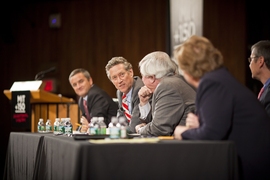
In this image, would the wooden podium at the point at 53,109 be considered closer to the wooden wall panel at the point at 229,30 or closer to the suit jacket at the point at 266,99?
the wooden wall panel at the point at 229,30

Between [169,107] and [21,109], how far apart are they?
3300mm

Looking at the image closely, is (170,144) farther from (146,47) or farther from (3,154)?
(3,154)

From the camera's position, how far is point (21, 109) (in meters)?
6.23

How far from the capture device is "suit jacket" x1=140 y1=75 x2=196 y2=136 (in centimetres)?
336

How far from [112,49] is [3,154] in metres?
2.79

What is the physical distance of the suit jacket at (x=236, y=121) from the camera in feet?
8.05

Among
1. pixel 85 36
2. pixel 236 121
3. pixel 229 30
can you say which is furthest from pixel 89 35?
pixel 236 121

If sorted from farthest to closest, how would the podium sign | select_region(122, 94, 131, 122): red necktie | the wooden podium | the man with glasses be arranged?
the wooden podium < the podium sign < select_region(122, 94, 131, 122): red necktie < the man with glasses

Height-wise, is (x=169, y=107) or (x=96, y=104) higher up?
(x=169, y=107)

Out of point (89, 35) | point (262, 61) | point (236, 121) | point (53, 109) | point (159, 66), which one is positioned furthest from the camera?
point (89, 35)

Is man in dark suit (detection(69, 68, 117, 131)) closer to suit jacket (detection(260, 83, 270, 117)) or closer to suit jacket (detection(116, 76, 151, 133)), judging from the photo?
suit jacket (detection(116, 76, 151, 133))

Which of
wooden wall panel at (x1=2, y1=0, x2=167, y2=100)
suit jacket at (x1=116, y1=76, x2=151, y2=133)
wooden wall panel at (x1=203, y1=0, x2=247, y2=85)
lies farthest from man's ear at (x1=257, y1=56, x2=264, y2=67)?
wooden wall panel at (x1=2, y1=0, x2=167, y2=100)

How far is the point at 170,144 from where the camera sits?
2385mm

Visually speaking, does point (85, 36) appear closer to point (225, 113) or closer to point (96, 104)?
point (96, 104)
